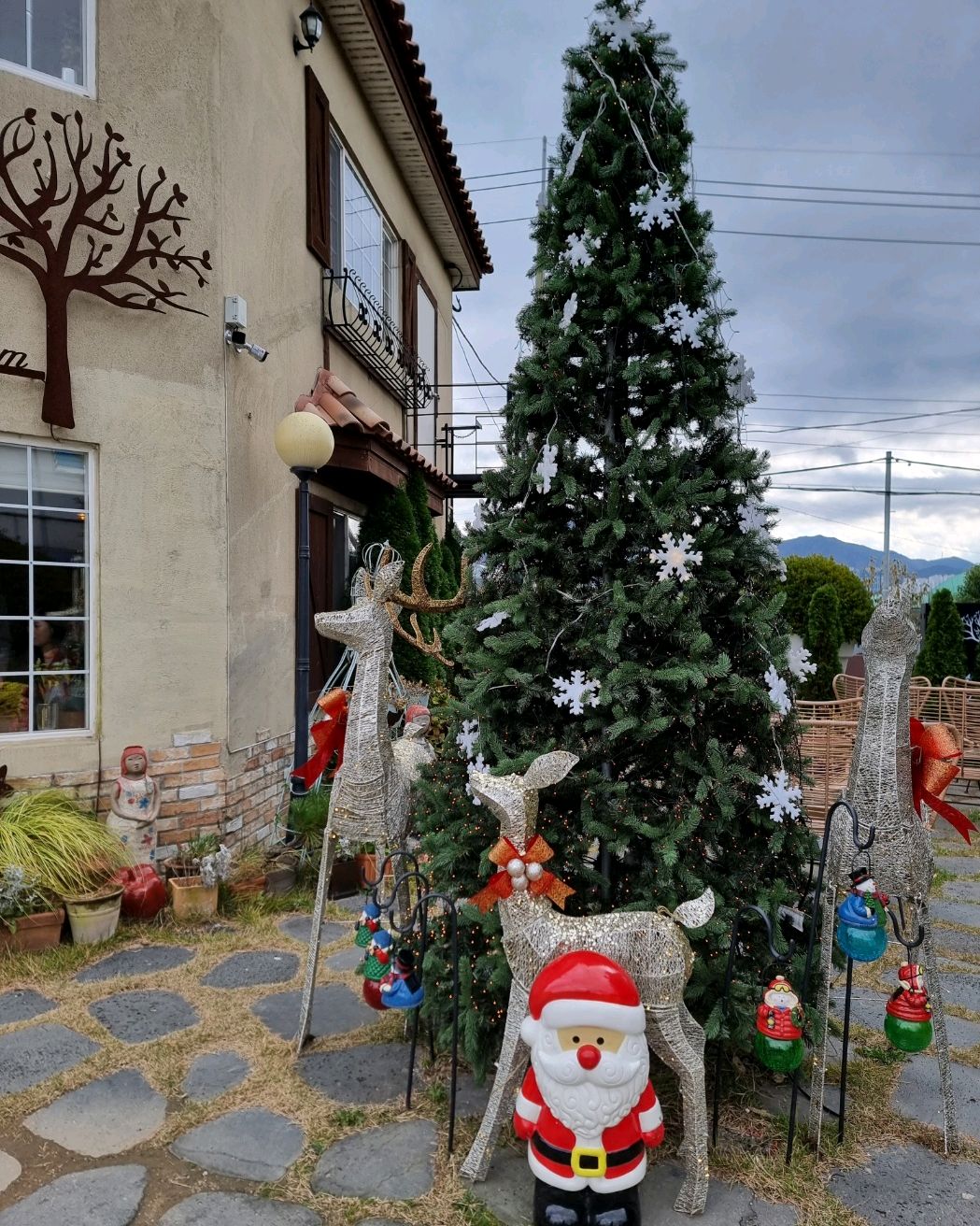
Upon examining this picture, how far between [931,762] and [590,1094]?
1426 millimetres

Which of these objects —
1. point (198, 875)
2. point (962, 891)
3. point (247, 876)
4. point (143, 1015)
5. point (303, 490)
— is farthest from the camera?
point (303, 490)

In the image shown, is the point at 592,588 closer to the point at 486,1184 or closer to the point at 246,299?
the point at 486,1184

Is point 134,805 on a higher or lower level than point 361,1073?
higher

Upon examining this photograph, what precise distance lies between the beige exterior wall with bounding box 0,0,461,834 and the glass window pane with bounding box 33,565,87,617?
14cm

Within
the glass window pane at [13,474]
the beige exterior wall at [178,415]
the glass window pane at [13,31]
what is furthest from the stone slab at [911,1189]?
the glass window pane at [13,31]

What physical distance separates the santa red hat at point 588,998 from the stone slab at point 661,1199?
61cm

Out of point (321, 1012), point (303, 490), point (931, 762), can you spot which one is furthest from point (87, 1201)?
point (303, 490)

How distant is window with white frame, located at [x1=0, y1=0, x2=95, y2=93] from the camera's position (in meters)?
4.66

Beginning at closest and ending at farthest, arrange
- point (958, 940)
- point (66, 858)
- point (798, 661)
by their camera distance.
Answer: point (798, 661) → point (66, 858) → point (958, 940)

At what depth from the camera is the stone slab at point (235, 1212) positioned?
89.5 inches

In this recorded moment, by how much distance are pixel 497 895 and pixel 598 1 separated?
3.00 meters

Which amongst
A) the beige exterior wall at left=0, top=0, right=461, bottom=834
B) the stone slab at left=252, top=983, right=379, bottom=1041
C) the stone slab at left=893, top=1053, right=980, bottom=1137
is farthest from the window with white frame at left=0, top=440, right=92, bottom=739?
the stone slab at left=893, top=1053, right=980, bottom=1137

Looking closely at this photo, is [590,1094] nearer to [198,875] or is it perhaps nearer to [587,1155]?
[587,1155]

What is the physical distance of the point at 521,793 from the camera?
2.36m
